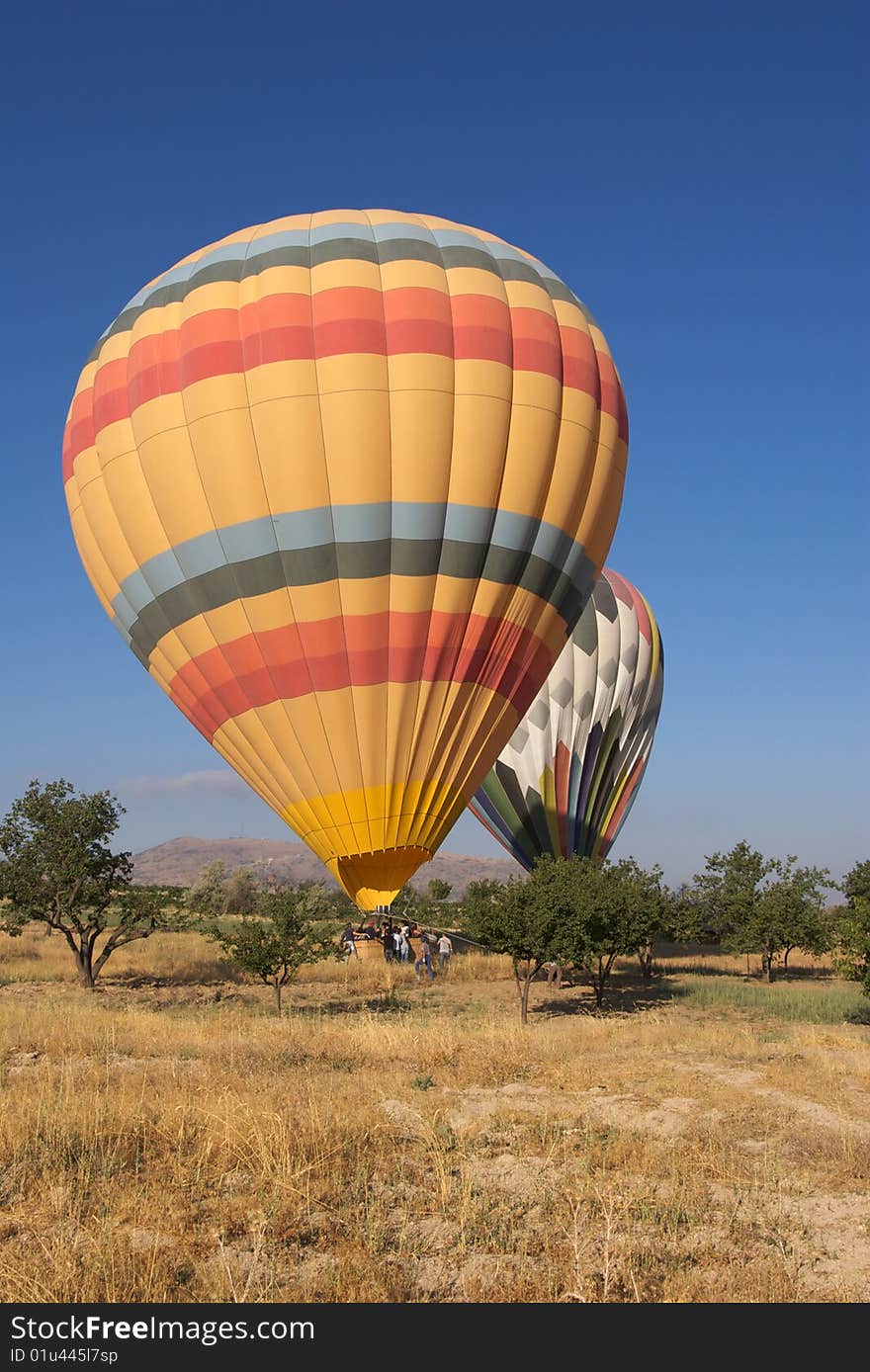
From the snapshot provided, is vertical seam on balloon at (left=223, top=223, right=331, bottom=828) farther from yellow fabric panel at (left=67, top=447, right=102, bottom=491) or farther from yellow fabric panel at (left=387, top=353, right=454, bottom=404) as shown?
yellow fabric panel at (left=67, top=447, right=102, bottom=491)

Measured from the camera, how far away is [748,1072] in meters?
12.9

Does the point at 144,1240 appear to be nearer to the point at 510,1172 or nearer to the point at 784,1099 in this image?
the point at 510,1172

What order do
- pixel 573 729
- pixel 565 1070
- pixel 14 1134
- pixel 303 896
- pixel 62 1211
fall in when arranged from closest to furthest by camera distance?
pixel 62 1211
pixel 14 1134
pixel 565 1070
pixel 303 896
pixel 573 729

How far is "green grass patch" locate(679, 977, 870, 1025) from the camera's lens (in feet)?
67.8

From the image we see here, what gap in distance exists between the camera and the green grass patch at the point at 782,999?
20.7 m

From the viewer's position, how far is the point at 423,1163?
27.4 feet

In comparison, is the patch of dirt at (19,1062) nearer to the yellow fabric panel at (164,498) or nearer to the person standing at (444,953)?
the yellow fabric panel at (164,498)

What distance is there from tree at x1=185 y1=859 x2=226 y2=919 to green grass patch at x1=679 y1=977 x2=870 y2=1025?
29.2 m

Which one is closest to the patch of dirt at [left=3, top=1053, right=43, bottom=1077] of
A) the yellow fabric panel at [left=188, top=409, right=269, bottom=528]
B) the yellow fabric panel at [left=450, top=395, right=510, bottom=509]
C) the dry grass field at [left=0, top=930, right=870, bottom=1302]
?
the dry grass field at [left=0, top=930, right=870, bottom=1302]

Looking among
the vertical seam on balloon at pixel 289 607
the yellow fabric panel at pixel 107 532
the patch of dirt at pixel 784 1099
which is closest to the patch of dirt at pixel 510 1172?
the patch of dirt at pixel 784 1099

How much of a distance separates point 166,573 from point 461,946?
71.5ft

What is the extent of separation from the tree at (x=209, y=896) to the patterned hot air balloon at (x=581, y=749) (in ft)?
66.6
